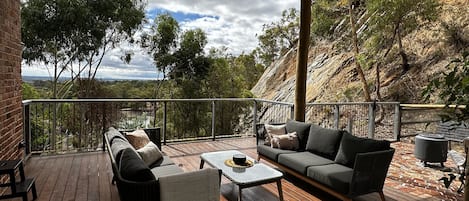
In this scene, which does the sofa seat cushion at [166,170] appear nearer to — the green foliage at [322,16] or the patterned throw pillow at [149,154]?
the patterned throw pillow at [149,154]

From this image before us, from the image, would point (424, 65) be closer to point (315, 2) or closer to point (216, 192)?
point (315, 2)

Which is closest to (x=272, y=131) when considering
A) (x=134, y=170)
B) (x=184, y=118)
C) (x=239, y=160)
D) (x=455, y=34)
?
(x=239, y=160)

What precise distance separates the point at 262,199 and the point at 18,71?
12.0ft

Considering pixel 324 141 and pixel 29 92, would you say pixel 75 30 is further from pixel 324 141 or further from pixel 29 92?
pixel 324 141

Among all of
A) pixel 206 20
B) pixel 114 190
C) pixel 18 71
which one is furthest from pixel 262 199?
pixel 206 20

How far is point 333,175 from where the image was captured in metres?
3.25

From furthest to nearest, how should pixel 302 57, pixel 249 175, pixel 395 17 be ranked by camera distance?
pixel 395 17 < pixel 302 57 < pixel 249 175

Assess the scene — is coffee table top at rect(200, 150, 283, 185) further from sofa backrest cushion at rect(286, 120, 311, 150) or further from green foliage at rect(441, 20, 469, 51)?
green foliage at rect(441, 20, 469, 51)

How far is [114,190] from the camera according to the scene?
11.9 feet

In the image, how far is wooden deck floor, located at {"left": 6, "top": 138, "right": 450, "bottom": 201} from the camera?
3.47 meters

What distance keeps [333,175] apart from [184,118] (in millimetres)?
6301

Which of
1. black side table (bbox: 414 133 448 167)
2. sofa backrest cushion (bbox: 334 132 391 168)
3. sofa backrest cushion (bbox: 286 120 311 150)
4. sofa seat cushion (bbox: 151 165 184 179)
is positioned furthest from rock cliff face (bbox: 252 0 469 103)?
sofa seat cushion (bbox: 151 165 184 179)

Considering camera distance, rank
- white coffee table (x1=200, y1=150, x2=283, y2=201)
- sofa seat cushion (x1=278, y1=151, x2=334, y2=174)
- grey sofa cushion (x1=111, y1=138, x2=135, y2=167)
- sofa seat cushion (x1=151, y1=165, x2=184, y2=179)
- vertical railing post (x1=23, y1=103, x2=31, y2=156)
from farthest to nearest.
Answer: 1. vertical railing post (x1=23, y1=103, x2=31, y2=156)
2. sofa seat cushion (x1=278, y1=151, x2=334, y2=174)
3. sofa seat cushion (x1=151, y1=165, x2=184, y2=179)
4. white coffee table (x1=200, y1=150, x2=283, y2=201)
5. grey sofa cushion (x1=111, y1=138, x2=135, y2=167)

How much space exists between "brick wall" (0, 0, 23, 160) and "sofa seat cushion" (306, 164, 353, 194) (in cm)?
357
